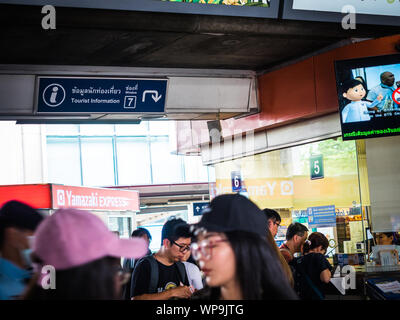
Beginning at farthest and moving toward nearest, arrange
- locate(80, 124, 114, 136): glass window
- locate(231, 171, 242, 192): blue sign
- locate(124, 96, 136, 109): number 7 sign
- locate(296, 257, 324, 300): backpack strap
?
locate(80, 124, 114, 136): glass window, locate(231, 171, 242, 192): blue sign, locate(124, 96, 136, 109): number 7 sign, locate(296, 257, 324, 300): backpack strap

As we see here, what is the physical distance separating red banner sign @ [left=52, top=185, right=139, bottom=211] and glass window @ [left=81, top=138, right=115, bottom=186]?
461 inches

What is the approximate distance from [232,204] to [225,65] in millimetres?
7523

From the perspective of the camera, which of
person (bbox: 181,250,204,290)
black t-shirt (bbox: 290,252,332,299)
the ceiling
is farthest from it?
the ceiling

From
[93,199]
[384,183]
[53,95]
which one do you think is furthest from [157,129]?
[384,183]

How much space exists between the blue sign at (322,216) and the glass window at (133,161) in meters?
19.5

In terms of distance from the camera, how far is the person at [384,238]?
8602 mm

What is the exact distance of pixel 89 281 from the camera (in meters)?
1.81

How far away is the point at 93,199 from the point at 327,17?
7236mm

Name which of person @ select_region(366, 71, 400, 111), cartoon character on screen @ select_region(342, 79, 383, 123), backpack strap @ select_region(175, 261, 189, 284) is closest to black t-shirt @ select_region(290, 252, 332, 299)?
backpack strap @ select_region(175, 261, 189, 284)

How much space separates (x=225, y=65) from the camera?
9.75 meters

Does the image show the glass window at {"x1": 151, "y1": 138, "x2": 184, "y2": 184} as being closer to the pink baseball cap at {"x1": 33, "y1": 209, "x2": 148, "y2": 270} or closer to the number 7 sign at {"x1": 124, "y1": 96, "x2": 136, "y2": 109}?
the number 7 sign at {"x1": 124, "y1": 96, "x2": 136, "y2": 109}

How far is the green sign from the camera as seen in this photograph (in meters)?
10.0

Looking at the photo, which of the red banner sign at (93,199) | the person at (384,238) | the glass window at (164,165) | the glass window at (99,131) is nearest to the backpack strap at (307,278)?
the person at (384,238)

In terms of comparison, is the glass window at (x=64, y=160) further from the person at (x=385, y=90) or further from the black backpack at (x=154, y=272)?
the black backpack at (x=154, y=272)
